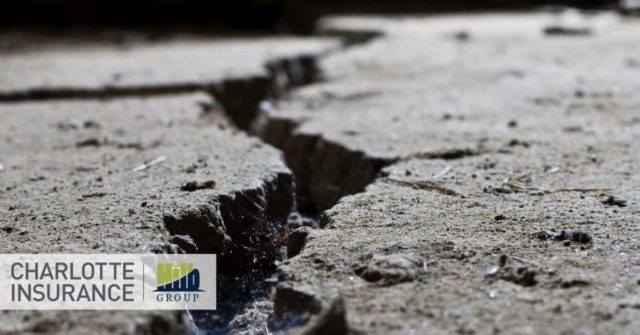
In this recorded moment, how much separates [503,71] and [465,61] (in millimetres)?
416

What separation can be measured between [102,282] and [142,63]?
281 centimetres

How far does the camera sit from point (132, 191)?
6.10 ft

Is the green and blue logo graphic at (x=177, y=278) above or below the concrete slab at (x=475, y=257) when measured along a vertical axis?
below

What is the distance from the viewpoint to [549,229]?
1.57m

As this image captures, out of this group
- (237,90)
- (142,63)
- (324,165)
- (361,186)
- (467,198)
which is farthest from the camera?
(142,63)

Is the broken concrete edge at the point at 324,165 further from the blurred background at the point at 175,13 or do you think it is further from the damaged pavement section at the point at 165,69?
the blurred background at the point at 175,13

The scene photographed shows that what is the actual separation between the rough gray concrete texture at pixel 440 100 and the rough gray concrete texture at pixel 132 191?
219 mm

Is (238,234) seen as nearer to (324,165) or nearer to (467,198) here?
(467,198)

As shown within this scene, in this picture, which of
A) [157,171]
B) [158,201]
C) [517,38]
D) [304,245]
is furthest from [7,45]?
[304,245]

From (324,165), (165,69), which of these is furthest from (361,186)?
(165,69)

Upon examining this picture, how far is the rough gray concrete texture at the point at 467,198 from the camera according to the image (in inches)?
48.9

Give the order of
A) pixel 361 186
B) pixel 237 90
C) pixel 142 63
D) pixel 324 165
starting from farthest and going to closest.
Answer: pixel 142 63 → pixel 237 90 → pixel 324 165 → pixel 361 186

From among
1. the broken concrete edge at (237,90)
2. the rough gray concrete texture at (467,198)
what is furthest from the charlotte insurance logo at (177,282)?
the broken concrete edge at (237,90)

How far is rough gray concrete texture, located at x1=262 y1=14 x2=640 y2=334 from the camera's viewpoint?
1.24 meters
